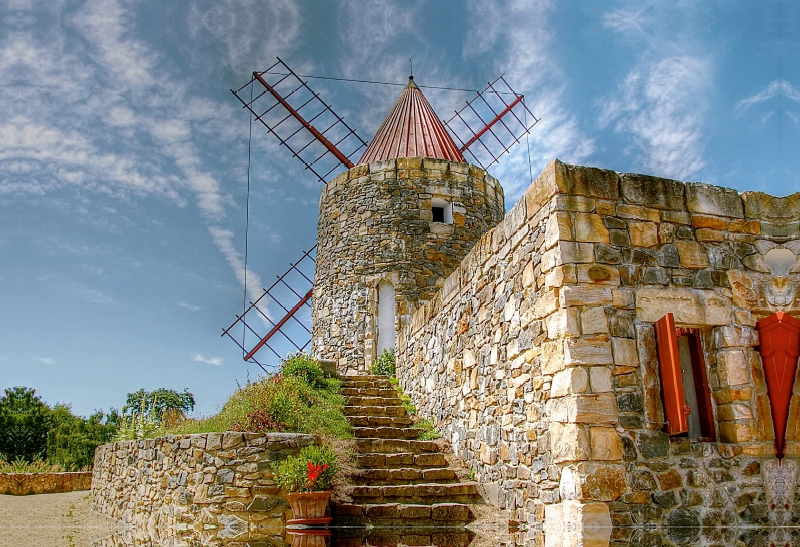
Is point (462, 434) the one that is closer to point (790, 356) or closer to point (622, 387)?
point (622, 387)

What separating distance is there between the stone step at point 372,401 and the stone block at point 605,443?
5536 millimetres

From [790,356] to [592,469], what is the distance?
211 centimetres

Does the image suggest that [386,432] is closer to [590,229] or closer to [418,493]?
[418,493]

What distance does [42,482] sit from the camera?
46.4ft

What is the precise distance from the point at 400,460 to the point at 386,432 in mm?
947

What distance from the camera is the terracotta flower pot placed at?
20.1ft

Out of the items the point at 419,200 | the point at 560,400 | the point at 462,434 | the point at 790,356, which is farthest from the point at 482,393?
the point at 419,200

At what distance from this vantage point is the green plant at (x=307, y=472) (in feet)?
20.5

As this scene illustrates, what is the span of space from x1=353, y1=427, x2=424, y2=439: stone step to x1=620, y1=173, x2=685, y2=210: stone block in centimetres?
462

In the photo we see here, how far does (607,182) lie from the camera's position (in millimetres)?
5660

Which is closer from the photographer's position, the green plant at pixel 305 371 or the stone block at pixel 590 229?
the stone block at pixel 590 229

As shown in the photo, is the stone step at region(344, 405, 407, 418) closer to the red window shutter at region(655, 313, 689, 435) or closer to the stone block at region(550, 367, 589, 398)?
the stone block at region(550, 367, 589, 398)

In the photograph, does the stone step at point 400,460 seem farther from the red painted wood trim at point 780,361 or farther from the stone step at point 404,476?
the red painted wood trim at point 780,361

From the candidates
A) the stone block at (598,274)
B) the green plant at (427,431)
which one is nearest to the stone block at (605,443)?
the stone block at (598,274)
